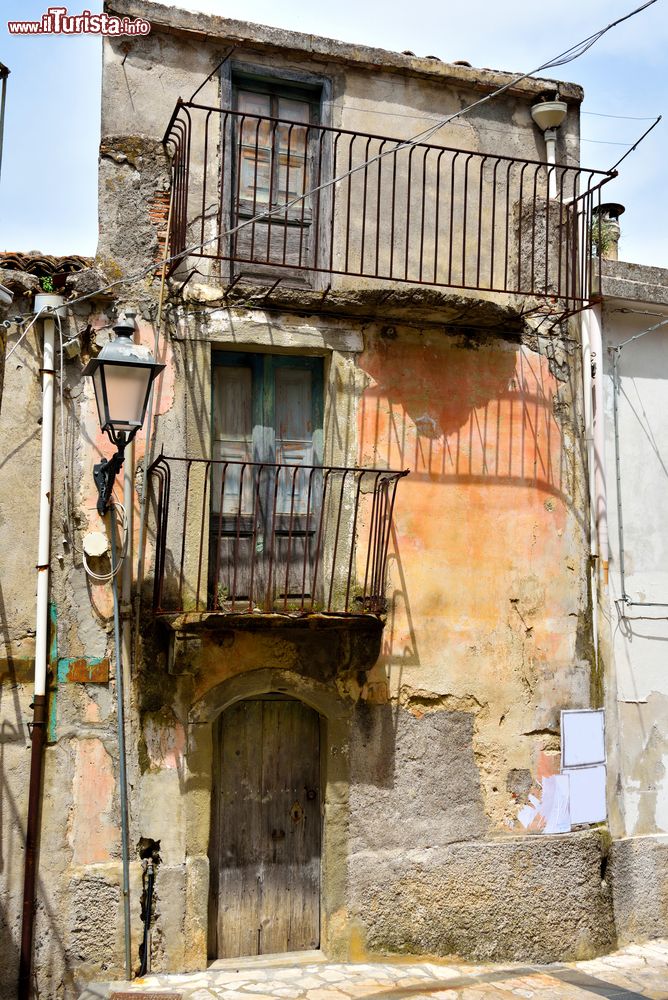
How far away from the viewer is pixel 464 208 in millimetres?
Answer: 7766

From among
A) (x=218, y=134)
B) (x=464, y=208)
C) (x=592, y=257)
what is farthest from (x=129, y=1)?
(x=592, y=257)

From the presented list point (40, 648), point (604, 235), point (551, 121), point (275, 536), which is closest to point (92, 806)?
point (40, 648)

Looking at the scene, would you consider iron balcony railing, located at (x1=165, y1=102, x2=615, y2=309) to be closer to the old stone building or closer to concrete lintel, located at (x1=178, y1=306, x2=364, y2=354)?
the old stone building

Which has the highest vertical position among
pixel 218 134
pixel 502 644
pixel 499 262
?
pixel 218 134

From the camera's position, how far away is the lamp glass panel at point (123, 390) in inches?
240

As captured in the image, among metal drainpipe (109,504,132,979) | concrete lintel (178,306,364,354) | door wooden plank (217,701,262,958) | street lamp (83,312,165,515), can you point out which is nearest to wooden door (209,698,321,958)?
door wooden plank (217,701,262,958)

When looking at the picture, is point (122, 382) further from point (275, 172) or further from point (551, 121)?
point (551, 121)

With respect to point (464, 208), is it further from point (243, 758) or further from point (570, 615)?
point (243, 758)

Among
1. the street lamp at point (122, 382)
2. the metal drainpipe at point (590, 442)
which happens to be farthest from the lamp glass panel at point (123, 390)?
the metal drainpipe at point (590, 442)

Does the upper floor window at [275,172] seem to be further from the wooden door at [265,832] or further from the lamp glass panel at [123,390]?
the wooden door at [265,832]

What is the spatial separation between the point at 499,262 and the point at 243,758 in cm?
435

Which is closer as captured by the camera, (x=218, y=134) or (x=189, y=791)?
(x=189, y=791)

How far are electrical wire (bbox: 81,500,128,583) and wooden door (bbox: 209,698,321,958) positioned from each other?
53.9 inches

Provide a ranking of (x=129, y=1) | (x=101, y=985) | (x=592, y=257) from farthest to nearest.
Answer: (x=592, y=257)
(x=129, y=1)
(x=101, y=985)
